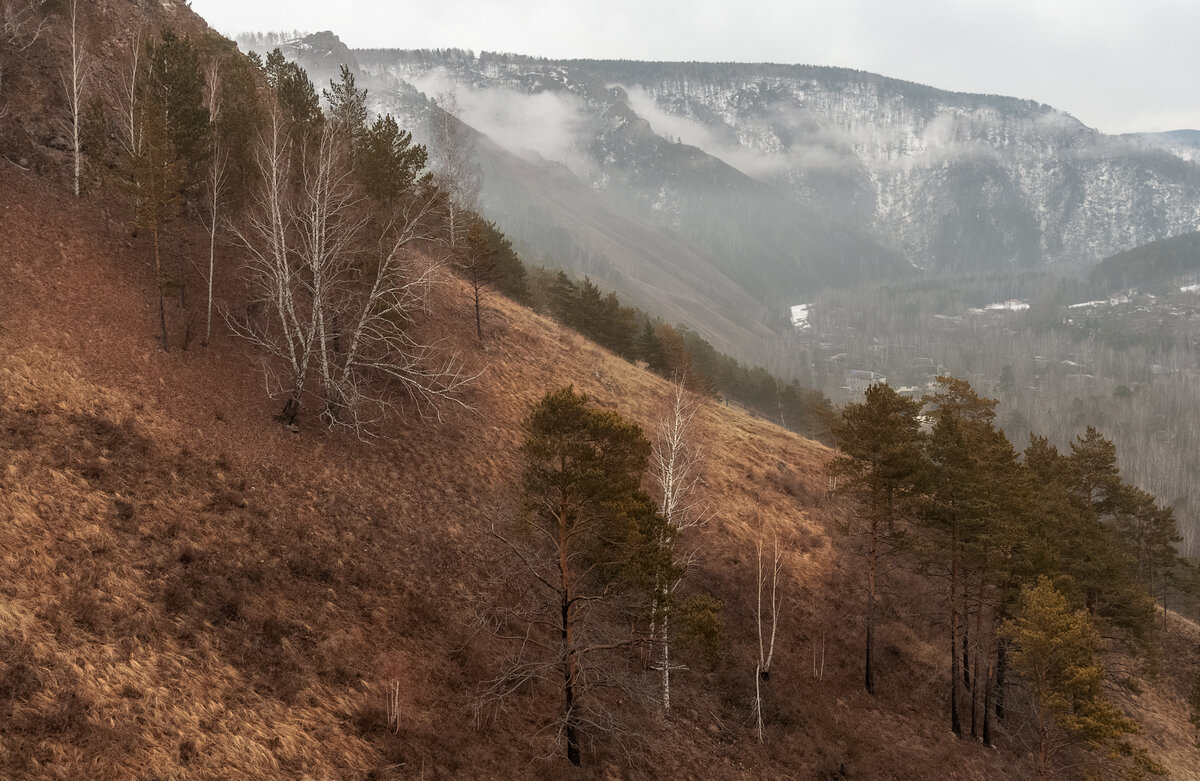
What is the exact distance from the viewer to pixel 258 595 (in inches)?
609

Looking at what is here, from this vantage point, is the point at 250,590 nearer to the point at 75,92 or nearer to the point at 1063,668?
the point at 1063,668

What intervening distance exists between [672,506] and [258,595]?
41.6ft

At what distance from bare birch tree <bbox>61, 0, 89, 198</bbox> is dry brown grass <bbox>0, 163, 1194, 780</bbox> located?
2311 millimetres

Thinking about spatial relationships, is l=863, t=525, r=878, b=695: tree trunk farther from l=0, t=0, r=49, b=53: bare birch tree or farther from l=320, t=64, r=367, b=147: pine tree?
l=0, t=0, r=49, b=53: bare birch tree

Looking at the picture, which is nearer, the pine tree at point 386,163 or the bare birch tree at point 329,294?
the bare birch tree at point 329,294

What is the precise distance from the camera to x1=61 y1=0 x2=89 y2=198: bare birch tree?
84.6 feet

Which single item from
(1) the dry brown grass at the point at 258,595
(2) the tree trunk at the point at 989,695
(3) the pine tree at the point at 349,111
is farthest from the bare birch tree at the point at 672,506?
(3) the pine tree at the point at 349,111

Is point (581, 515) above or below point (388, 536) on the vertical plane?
above

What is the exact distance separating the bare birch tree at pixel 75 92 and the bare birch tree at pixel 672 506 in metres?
27.3

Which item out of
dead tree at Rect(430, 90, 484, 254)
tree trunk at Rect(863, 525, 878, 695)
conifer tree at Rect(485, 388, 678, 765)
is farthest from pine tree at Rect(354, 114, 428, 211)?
tree trunk at Rect(863, 525, 878, 695)

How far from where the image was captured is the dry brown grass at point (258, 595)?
38.9ft

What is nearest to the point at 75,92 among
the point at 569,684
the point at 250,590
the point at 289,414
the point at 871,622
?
the point at 289,414

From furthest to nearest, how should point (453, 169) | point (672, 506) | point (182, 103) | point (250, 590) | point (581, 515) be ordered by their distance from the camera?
point (453, 169), point (182, 103), point (672, 506), point (250, 590), point (581, 515)

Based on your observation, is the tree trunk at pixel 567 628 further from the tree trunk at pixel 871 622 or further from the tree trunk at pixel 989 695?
the tree trunk at pixel 989 695
